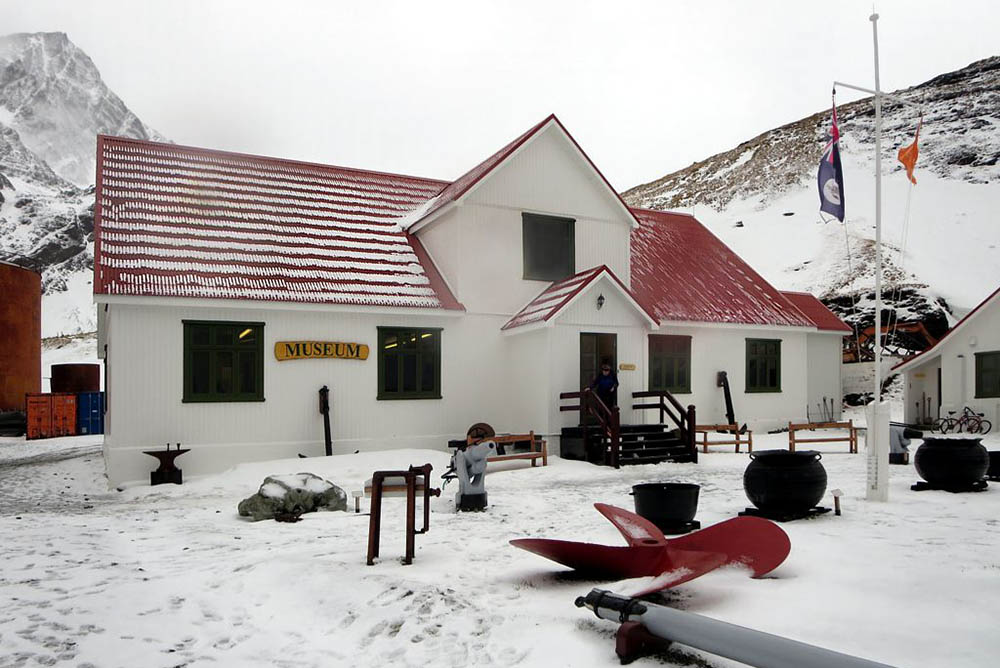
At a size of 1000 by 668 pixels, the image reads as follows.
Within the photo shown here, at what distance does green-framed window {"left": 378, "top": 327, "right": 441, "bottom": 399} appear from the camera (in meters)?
16.3

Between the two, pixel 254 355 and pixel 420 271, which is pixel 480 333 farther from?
pixel 254 355

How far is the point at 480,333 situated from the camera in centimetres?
1759

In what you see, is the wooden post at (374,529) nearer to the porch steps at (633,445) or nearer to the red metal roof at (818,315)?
the porch steps at (633,445)

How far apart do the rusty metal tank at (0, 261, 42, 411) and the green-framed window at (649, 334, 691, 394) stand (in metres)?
22.3

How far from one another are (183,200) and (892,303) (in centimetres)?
3235

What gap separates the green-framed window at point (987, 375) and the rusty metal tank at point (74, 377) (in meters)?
29.7

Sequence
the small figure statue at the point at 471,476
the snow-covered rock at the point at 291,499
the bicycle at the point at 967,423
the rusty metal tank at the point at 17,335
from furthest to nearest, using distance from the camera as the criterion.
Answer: the rusty metal tank at the point at 17,335 < the bicycle at the point at 967,423 < the small figure statue at the point at 471,476 < the snow-covered rock at the point at 291,499

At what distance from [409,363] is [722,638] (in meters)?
12.8

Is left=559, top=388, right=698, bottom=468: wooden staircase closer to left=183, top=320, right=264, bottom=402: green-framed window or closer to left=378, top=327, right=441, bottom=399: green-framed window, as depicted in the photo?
left=378, top=327, right=441, bottom=399: green-framed window

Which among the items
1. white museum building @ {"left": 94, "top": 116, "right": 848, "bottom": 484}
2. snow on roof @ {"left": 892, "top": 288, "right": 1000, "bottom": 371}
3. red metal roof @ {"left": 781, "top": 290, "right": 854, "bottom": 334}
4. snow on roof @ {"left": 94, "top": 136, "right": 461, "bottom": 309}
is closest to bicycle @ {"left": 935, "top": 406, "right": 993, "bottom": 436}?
snow on roof @ {"left": 892, "top": 288, "right": 1000, "bottom": 371}

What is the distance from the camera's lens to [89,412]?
26734 millimetres

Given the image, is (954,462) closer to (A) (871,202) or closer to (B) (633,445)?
(B) (633,445)

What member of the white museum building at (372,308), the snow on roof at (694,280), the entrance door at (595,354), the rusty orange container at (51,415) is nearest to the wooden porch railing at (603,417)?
the white museum building at (372,308)

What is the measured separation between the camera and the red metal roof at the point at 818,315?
24531 millimetres
